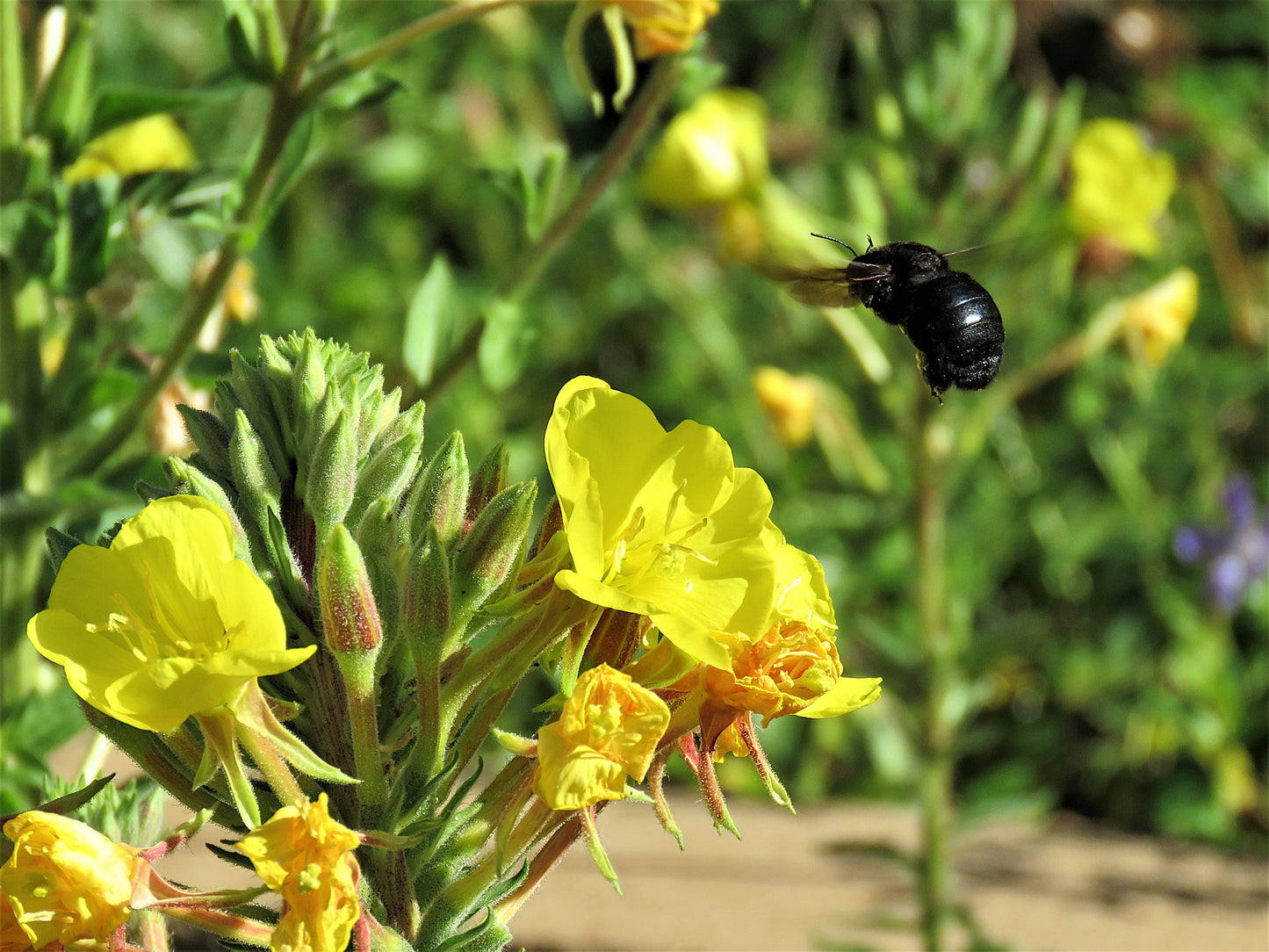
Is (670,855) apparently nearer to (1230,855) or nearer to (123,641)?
(1230,855)

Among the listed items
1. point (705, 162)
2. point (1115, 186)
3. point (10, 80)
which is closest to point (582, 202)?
point (10, 80)

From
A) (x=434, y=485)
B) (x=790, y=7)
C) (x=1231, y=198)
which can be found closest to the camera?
(x=434, y=485)

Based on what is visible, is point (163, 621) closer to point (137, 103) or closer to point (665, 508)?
point (665, 508)

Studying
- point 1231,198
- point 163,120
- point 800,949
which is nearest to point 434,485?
point 163,120

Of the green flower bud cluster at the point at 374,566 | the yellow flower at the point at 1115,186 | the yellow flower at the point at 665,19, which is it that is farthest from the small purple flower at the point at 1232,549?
the green flower bud cluster at the point at 374,566

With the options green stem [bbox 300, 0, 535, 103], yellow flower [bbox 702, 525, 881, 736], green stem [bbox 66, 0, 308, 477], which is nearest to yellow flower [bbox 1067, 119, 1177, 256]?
green stem [bbox 300, 0, 535, 103]

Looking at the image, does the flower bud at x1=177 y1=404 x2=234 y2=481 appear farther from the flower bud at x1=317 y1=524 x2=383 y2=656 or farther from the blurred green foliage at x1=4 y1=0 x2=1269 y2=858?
the blurred green foliage at x1=4 y1=0 x2=1269 y2=858

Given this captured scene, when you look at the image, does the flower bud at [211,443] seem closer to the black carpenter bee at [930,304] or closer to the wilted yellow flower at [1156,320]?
the black carpenter bee at [930,304]

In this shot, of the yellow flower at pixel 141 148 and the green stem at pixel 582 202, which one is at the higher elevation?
the yellow flower at pixel 141 148
